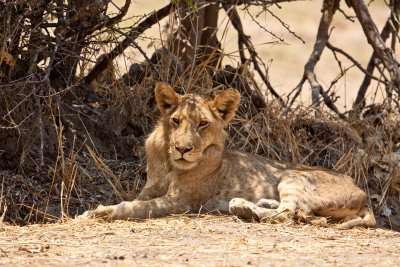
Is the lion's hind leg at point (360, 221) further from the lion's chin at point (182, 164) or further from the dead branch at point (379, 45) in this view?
the dead branch at point (379, 45)

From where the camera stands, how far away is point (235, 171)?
26.0 feet

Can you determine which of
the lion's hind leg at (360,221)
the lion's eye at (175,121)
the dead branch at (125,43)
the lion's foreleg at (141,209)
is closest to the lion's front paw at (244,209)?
the lion's foreleg at (141,209)

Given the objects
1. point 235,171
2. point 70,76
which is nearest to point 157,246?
point 235,171

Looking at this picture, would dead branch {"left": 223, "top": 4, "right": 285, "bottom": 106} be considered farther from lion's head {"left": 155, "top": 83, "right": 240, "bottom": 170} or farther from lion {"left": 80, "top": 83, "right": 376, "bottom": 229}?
lion's head {"left": 155, "top": 83, "right": 240, "bottom": 170}

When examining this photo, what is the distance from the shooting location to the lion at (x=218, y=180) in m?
7.37

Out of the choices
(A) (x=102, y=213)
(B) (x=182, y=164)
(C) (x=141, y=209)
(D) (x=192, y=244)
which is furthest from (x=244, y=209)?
(D) (x=192, y=244)

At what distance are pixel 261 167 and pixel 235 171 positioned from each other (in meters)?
0.25

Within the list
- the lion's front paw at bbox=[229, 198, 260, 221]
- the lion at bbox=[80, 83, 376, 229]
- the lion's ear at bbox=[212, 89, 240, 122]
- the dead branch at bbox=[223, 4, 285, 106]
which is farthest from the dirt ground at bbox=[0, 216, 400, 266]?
the dead branch at bbox=[223, 4, 285, 106]

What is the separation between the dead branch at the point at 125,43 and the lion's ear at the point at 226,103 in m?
1.48

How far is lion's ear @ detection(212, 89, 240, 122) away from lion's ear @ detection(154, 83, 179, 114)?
32 centimetres

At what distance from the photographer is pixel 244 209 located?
7.24 metres

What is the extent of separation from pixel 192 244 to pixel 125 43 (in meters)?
3.52

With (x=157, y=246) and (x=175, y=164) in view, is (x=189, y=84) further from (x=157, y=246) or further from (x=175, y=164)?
(x=157, y=246)

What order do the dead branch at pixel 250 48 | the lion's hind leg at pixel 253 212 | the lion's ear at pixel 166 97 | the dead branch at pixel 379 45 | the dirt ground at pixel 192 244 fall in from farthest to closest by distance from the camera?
the dead branch at pixel 250 48 → the dead branch at pixel 379 45 → the lion's ear at pixel 166 97 → the lion's hind leg at pixel 253 212 → the dirt ground at pixel 192 244
